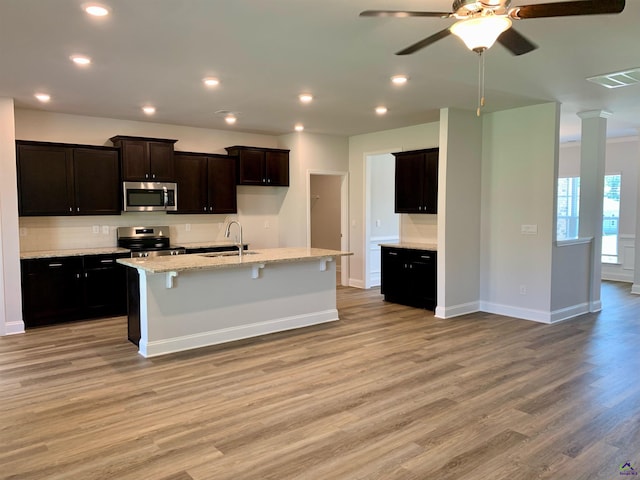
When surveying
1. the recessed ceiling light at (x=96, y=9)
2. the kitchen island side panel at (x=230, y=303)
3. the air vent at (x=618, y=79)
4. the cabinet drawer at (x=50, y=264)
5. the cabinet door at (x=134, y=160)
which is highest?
the air vent at (x=618, y=79)

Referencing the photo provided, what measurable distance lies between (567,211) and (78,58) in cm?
937

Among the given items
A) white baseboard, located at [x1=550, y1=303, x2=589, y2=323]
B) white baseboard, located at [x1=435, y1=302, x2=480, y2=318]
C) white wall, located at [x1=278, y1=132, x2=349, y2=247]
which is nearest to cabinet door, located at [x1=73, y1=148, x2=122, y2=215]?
white wall, located at [x1=278, y1=132, x2=349, y2=247]

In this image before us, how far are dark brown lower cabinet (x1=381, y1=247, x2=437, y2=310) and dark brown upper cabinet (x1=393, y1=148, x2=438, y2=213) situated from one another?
66 centimetres

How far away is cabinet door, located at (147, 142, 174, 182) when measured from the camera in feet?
21.2

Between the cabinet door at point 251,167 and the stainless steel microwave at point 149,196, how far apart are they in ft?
3.58

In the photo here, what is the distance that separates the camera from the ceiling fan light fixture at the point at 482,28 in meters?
2.42

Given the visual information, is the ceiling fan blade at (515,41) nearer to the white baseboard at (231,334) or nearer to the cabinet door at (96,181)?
the white baseboard at (231,334)

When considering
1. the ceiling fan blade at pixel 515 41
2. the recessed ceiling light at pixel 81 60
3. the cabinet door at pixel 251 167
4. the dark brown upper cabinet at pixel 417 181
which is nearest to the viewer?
the ceiling fan blade at pixel 515 41

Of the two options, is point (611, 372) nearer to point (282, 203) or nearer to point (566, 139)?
point (282, 203)

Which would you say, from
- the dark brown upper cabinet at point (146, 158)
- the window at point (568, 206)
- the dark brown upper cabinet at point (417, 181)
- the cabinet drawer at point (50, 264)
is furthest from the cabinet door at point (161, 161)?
the window at point (568, 206)

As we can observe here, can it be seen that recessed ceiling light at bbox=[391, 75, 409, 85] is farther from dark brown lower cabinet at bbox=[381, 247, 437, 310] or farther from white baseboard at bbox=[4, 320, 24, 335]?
white baseboard at bbox=[4, 320, 24, 335]

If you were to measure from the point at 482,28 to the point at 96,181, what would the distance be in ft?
17.4

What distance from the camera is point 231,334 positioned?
506cm

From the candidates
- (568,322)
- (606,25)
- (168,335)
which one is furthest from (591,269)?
(168,335)
